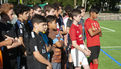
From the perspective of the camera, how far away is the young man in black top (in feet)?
11.4

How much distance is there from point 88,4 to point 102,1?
17.3 ft

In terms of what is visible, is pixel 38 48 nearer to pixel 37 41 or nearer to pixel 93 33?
pixel 37 41

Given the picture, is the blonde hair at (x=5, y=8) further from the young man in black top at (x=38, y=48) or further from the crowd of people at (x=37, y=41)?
the young man in black top at (x=38, y=48)

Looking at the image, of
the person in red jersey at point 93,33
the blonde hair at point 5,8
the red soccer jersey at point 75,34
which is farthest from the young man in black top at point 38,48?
the person in red jersey at point 93,33

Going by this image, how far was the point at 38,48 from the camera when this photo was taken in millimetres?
3533

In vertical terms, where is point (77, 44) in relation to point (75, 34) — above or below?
below

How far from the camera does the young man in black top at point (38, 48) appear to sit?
3467mm

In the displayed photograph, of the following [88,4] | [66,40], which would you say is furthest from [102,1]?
[66,40]

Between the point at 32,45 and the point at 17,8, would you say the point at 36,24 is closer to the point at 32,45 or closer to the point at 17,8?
the point at 32,45

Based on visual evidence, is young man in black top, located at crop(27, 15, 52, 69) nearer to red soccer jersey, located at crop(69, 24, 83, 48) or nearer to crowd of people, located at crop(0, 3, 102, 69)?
crowd of people, located at crop(0, 3, 102, 69)

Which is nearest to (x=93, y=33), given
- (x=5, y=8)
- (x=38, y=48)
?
(x=38, y=48)

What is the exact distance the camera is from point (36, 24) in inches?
143

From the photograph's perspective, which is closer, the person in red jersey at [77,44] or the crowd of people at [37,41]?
the crowd of people at [37,41]

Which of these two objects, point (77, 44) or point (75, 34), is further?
point (77, 44)
